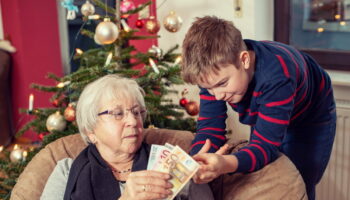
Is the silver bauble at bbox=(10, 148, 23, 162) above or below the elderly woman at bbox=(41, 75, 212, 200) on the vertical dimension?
below

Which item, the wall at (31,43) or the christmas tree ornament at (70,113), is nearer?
the christmas tree ornament at (70,113)

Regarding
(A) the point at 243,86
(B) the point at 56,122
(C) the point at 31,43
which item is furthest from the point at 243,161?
(C) the point at 31,43

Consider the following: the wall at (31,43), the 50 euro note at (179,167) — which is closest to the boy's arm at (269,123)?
the 50 euro note at (179,167)

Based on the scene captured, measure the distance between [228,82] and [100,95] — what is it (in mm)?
562

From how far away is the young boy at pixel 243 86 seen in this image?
162cm

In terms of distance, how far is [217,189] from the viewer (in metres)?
1.99

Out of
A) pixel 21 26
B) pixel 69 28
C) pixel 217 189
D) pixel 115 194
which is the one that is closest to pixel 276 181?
pixel 217 189

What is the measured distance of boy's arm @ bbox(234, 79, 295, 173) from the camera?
5.50 feet

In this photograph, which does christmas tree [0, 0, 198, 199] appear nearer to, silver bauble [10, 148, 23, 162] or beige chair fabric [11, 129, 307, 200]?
silver bauble [10, 148, 23, 162]

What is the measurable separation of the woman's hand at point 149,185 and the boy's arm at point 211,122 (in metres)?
0.42

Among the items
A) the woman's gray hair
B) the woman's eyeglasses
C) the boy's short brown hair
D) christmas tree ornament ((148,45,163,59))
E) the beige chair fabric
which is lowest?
the beige chair fabric

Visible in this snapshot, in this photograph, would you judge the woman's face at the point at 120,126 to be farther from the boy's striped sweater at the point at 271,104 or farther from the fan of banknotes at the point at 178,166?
the fan of banknotes at the point at 178,166

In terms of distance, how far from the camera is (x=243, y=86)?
67.4 inches

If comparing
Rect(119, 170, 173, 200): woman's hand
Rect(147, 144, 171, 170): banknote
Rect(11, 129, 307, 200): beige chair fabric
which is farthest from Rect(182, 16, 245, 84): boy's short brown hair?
Rect(11, 129, 307, 200): beige chair fabric
